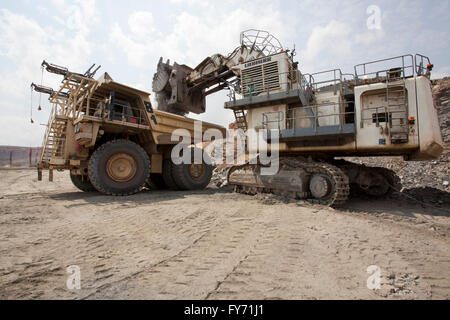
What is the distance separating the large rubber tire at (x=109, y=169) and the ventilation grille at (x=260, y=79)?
413 centimetres

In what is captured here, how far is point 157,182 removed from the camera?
9.56 metres

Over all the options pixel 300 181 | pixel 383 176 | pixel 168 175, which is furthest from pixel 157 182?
pixel 383 176

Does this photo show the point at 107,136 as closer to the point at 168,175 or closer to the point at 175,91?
the point at 168,175

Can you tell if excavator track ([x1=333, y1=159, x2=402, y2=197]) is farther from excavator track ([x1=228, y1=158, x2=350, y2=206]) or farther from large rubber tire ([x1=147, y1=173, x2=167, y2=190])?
large rubber tire ([x1=147, y1=173, x2=167, y2=190])

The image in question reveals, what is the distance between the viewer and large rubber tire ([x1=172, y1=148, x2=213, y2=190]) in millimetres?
8516

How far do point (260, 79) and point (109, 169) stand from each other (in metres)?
5.52

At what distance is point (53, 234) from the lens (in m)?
3.29

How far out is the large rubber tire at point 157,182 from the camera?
9.43 m

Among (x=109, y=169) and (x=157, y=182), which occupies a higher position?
(x=109, y=169)

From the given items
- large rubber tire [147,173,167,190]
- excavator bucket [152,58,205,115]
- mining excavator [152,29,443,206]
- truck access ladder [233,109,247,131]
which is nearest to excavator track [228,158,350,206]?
mining excavator [152,29,443,206]

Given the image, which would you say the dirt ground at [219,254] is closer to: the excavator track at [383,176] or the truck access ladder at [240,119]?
the excavator track at [383,176]

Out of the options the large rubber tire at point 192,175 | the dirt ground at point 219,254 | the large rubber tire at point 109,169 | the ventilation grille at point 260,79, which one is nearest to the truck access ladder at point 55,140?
the large rubber tire at point 109,169
